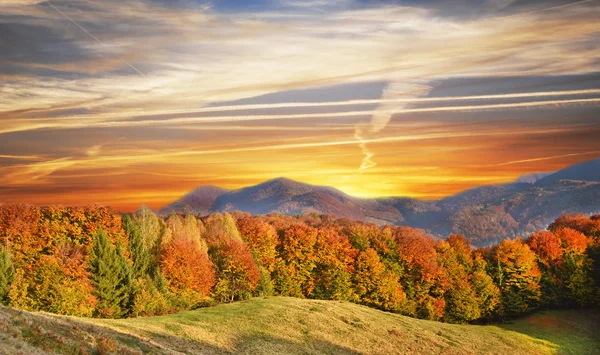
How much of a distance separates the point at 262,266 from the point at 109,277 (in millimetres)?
29094

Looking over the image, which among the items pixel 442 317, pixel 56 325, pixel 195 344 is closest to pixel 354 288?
pixel 442 317

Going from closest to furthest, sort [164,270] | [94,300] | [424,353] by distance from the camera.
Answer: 1. [424,353]
2. [94,300]
3. [164,270]

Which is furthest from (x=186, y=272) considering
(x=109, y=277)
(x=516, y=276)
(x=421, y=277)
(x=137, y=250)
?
(x=516, y=276)

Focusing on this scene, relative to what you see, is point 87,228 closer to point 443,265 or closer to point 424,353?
point 424,353

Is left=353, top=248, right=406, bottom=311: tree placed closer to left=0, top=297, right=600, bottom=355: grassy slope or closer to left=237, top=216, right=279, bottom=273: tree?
left=0, top=297, right=600, bottom=355: grassy slope

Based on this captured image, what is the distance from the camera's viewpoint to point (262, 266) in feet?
316

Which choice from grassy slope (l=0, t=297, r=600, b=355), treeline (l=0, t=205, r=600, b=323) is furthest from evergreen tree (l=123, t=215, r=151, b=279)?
grassy slope (l=0, t=297, r=600, b=355)

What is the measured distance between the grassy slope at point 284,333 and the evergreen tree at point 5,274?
23060mm

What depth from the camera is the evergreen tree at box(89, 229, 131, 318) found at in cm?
7250

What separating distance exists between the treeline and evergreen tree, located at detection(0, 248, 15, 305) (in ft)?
0.45

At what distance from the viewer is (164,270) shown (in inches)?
3268

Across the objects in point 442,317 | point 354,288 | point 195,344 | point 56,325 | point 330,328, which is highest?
point 56,325

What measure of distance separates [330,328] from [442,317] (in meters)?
43.4

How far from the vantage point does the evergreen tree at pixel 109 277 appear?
72500 millimetres
